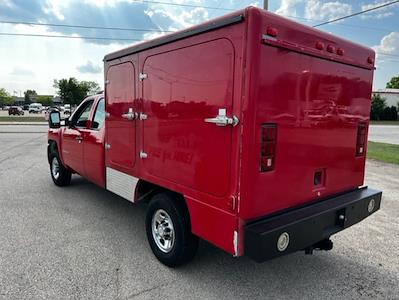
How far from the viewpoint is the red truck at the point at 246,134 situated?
2.57m

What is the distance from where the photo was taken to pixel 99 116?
515 centimetres

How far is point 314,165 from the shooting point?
3184 mm

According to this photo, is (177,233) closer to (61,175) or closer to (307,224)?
(307,224)

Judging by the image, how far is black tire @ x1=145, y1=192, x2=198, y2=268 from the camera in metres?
3.27

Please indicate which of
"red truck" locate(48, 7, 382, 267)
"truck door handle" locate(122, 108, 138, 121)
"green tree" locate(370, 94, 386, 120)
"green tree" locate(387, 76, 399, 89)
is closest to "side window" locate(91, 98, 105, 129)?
"red truck" locate(48, 7, 382, 267)

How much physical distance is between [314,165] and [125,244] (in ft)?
7.96

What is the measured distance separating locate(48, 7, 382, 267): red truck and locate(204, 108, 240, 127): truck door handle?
0.01 m

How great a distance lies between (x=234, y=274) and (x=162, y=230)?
904mm

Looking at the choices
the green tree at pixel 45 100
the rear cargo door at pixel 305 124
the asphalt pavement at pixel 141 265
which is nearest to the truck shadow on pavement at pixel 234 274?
the asphalt pavement at pixel 141 265

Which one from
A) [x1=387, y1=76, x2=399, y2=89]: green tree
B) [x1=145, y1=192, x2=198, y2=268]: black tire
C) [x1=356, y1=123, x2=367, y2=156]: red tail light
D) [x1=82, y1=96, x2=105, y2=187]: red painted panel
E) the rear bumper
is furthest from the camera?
[x1=387, y1=76, x2=399, y2=89]: green tree

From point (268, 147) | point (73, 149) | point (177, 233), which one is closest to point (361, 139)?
point (268, 147)

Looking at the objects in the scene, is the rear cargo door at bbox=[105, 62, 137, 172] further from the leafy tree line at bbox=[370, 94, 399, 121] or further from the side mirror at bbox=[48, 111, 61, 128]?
the leafy tree line at bbox=[370, 94, 399, 121]

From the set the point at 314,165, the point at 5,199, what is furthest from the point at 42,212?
the point at 314,165

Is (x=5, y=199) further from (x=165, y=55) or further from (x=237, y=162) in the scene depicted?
(x=237, y=162)
